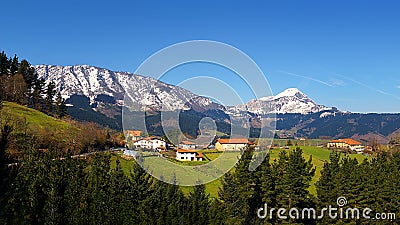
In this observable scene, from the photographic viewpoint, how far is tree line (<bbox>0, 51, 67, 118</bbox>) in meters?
74.6

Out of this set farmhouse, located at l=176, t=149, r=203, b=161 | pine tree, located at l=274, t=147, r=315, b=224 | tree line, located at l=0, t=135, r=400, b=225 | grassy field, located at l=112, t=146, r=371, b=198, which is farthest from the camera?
farmhouse, located at l=176, t=149, r=203, b=161

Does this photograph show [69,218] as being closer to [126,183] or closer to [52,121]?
[126,183]

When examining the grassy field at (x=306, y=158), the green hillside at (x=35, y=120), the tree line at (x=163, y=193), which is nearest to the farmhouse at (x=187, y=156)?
the grassy field at (x=306, y=158)

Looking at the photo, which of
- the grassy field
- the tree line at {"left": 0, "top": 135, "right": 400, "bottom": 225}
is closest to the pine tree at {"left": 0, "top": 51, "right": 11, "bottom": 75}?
the grassy field

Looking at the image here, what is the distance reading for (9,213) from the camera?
19.3m

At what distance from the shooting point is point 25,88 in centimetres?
7800

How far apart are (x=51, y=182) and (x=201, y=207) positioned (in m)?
11.3

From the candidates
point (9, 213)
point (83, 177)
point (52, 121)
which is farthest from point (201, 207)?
point (52, 121)

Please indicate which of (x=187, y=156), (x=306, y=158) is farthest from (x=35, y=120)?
(x=306, y=158)

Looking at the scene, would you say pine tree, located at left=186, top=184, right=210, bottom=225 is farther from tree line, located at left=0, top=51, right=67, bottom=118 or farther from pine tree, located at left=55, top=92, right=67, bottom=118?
pine tree, located at left=55, top=92, right=67, bottom=118

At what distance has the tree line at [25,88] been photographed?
2936 inches

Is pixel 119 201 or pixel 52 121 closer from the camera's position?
pixel 119 201

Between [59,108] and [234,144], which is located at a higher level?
[59,108]

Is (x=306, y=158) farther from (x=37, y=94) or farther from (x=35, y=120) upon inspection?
(x=37, y=94)
